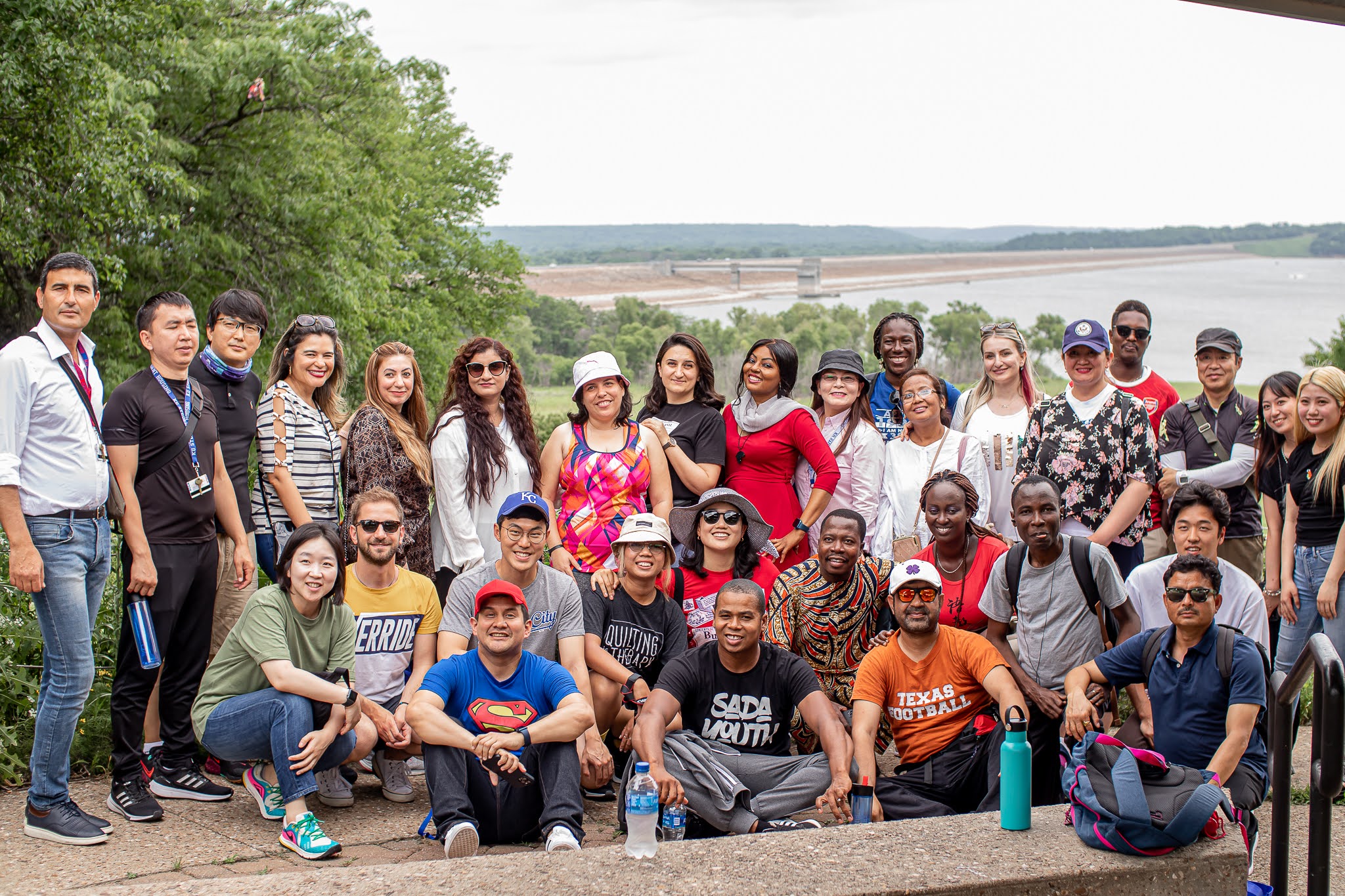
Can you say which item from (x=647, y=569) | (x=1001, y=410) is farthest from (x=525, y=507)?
(x=1001, y=410)

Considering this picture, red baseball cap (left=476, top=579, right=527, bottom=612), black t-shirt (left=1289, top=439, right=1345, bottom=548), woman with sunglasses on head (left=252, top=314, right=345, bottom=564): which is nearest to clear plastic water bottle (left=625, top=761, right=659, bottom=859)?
red baseball cap (left=476, top=579, right=527, bottom=612)

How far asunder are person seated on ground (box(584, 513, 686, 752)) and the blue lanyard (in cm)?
182

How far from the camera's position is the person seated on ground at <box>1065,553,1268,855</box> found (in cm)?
412

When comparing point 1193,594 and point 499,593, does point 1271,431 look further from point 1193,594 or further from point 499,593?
point 499,593

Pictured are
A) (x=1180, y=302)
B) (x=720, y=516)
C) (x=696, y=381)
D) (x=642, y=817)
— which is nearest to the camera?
(x=642, y=817)

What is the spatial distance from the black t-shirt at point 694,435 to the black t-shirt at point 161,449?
2.17 m

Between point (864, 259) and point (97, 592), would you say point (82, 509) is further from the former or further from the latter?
point (864, 259)

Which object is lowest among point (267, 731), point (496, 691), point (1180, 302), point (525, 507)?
point (267, 731)

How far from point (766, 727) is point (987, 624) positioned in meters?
1.14

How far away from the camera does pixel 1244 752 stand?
414 centimetres

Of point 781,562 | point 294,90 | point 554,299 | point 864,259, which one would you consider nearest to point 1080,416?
point 781,562

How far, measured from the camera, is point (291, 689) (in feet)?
14.8

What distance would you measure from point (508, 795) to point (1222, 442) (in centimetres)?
406

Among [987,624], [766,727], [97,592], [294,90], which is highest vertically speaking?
[294,90]
